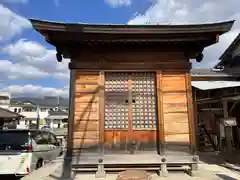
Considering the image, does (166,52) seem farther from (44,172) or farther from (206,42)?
(44,172)

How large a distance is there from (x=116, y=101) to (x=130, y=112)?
53 cm

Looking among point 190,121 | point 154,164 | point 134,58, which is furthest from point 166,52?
point 154,164

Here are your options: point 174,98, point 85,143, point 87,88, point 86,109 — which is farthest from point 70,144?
point 174,98

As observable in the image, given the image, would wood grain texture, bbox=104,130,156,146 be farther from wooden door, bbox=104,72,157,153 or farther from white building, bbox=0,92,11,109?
white building, bbox=0,92,11,109

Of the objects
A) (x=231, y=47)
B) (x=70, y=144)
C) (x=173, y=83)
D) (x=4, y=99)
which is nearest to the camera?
(x=70, y=144)

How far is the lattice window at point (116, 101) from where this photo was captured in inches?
263

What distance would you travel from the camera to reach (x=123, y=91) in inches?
269

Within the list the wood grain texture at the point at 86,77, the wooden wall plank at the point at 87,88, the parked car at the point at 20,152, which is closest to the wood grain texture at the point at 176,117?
the wooden wall plank at the point at 87,88

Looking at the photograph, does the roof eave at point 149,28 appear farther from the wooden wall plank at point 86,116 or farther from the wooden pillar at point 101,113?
the wooden wall plank at point 86,116

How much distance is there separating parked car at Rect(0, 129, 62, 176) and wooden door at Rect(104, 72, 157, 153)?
275 cm

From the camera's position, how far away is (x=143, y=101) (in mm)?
6793

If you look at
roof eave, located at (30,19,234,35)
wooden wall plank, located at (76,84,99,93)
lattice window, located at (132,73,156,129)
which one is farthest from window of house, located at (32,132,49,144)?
roof eave, located at (30,19,234,35)

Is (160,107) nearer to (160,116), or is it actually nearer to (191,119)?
(160,116)

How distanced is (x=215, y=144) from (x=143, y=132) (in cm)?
880
